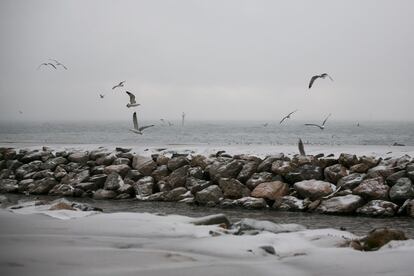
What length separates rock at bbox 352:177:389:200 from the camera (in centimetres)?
984

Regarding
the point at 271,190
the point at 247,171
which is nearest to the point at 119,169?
the point at 247,171

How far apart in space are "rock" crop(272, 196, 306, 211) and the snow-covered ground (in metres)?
4.09

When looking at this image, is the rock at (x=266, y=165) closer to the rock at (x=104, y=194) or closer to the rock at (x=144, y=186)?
the rock at (x=144, y=186)

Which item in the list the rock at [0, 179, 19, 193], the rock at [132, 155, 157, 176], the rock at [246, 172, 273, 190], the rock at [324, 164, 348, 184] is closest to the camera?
the rock at [324, 164, 348, 184]

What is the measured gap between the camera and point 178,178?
40.5 feet

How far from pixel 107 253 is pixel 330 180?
27.1ft

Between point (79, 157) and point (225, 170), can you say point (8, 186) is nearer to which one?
point (79, 157)

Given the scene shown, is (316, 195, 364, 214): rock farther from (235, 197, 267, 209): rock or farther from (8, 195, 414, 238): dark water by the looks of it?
(235, 197, 267, 209): rock

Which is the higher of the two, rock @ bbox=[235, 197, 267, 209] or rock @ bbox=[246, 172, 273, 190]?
rock @ bbox=[246, 172, 273, 190]

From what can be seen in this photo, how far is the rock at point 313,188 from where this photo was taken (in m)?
10.2

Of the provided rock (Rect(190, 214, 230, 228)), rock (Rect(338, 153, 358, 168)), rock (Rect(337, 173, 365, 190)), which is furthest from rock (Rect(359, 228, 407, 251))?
rock (Rect(338, 153, 358, 168))

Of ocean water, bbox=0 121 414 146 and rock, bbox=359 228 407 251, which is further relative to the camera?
ocean water, bbox=0 121 414 146

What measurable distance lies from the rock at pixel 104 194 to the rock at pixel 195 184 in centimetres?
235

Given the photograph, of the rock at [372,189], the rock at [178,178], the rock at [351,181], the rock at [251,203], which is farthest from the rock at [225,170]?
the rock at [372,189]
